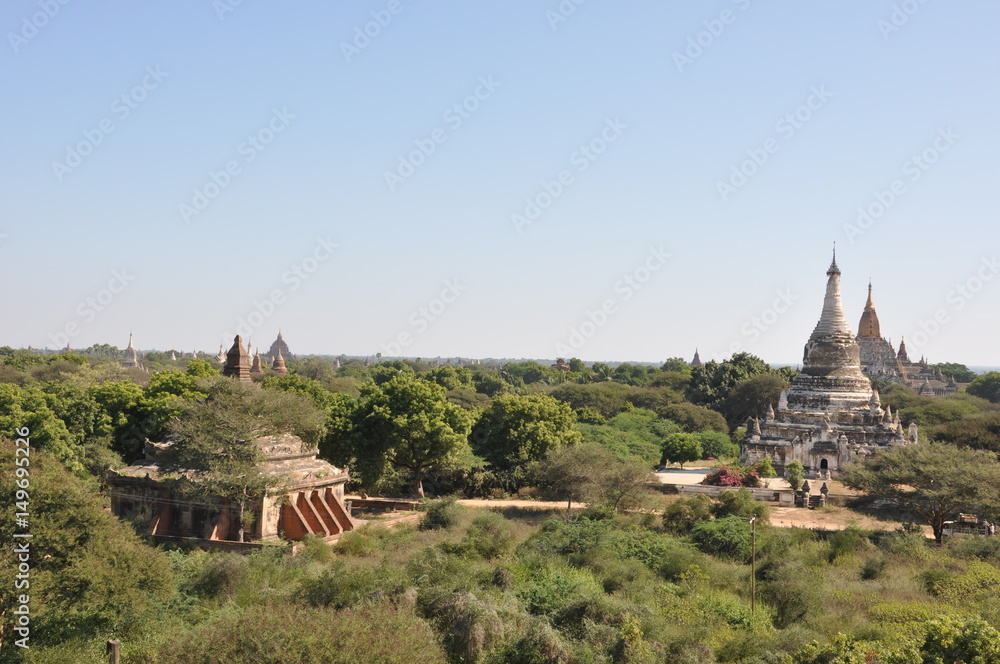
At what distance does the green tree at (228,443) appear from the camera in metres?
24.7

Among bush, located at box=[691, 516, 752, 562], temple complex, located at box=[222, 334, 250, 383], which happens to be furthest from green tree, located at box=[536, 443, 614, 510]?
temple complex, located at box=[222, 334, 250, 383]

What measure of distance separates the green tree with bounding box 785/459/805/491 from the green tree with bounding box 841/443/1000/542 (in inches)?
203

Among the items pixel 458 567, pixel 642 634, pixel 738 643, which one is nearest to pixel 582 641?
pixel 642 634

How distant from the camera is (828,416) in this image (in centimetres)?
4625

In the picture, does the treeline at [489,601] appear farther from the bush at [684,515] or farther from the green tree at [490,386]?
the green tree at [490,386]

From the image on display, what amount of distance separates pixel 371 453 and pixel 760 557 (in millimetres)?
15735

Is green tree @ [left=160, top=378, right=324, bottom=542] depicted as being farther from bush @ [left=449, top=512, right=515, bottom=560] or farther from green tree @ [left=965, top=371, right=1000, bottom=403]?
green tree @ [left=965, top=371, right=1000, bottom=403]

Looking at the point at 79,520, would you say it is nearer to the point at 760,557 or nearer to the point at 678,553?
the point at 678,553

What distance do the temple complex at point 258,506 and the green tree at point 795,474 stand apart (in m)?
20.5

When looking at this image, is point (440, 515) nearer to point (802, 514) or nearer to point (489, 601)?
point (489, 601)

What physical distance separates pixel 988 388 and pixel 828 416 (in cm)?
7582

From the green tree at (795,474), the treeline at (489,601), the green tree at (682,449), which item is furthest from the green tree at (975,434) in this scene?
the treeline at (489,601)

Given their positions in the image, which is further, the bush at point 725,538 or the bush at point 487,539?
the bush at point 725,538

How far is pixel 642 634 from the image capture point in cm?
1705
